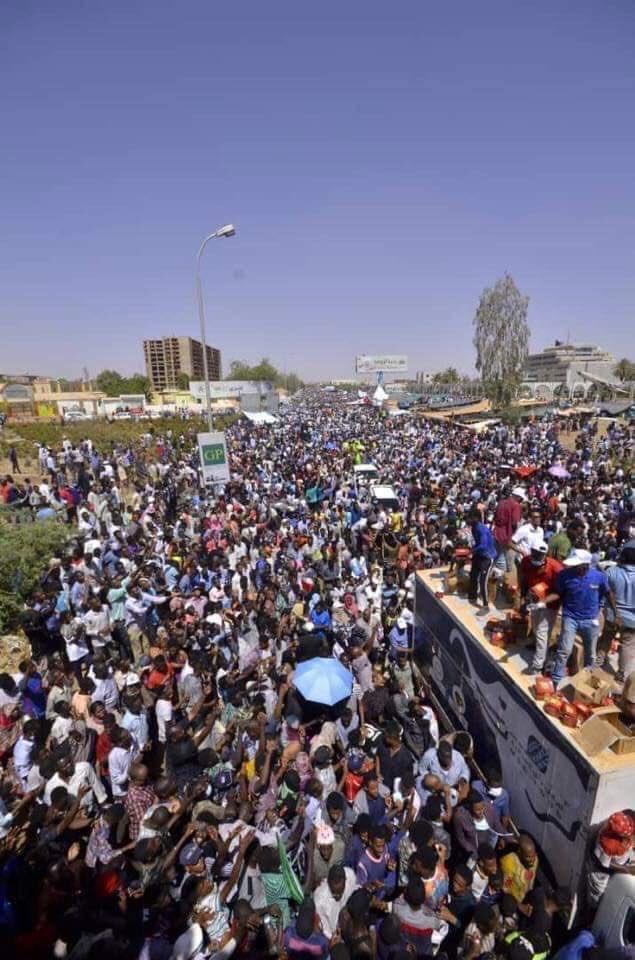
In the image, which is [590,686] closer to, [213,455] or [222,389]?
[213,455]

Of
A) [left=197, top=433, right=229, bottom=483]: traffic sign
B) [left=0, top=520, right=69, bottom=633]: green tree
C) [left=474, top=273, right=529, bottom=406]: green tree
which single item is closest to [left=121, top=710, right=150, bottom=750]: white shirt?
[left=0, top=520, right=69, bottom=633]: green tree

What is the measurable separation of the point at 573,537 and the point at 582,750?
400 centimetres

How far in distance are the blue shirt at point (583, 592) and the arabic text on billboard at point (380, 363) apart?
78741mm

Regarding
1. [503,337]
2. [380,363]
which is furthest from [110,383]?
[503,337]

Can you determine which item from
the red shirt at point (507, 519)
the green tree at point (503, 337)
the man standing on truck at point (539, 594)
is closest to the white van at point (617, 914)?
the man standing on truck at point (539, 594)

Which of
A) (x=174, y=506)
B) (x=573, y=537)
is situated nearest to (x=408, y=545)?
(x=573, y=537)

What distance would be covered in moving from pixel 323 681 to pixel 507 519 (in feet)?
9.98

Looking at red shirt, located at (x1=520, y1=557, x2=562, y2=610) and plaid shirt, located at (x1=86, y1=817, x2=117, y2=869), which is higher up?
red shirt, located at (x1=520, y1=557, x2=562, y2=610)

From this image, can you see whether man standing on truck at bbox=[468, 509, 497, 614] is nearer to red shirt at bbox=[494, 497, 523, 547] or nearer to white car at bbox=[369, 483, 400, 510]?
red shirt at bbox=[494, 497, 523, 547]

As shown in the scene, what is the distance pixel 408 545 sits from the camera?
34.0 feet

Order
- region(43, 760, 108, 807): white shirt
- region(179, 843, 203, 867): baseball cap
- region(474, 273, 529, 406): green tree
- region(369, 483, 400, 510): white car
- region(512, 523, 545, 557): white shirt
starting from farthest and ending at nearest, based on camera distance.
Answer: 1. region(474, 273, 529, 406): green tree
2. region(369, 483, 400, 510): white car
3. region(512, 523, 545, 557): white shirt
4. region(43, 760, 108, 807): white shirt
5. region(179, 843, 203, 867): baseball cap

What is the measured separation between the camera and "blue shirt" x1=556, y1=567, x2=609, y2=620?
402 centimetres

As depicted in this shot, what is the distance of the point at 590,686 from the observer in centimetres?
380

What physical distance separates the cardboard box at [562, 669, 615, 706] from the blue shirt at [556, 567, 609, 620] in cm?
48
